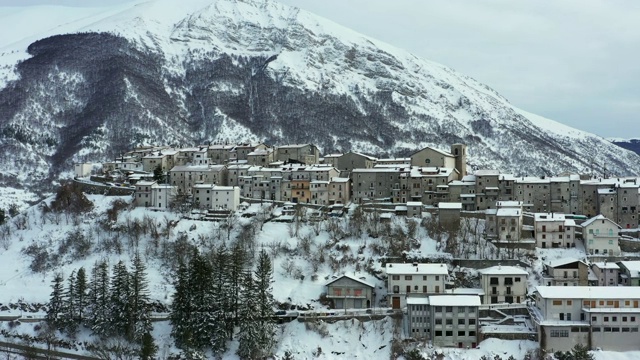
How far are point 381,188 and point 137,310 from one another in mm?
38909

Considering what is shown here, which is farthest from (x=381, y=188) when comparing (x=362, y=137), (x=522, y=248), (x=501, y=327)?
(x=362, y=137)

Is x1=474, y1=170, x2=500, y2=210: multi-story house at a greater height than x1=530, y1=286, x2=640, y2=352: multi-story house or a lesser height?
Answer: greater

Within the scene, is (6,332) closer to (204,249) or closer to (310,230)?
(204,249)

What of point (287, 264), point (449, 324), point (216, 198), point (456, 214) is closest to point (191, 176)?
point (216, 198)

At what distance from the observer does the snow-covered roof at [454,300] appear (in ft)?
210

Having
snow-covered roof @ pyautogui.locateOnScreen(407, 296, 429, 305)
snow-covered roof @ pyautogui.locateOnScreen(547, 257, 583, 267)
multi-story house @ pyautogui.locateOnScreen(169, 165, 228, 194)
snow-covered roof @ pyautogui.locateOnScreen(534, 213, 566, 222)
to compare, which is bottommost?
snow-covered roof @ pyautogui.locateOnScreen(407, 296, 429, 305)

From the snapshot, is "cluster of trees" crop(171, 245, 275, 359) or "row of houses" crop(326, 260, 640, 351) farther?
"cluster of trees" crop(171, 245, 275, 359)

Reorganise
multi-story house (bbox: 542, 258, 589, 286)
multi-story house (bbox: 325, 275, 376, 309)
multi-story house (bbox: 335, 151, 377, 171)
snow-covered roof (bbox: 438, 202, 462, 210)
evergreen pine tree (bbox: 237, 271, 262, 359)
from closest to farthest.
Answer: evergreen pine tree (bbox: 237, 271, 262, 359) → multi-story house (bbox: 325, 275, 376, 309) → multi-story house (bbox: 542, 258, 589, 286) → snow-covered roof (bbox: 438, 202, 462, 210) → multi-story house (bbox: 335, 151, 377, 171)

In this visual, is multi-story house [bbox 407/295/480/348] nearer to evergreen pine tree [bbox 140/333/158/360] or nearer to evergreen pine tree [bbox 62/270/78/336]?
evergreen pine tree [bbox 140/333/158/360]

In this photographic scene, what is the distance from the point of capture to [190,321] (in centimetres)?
6581

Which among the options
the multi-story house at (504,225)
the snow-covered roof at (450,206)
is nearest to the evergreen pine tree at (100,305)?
→ the snow-covered roof at (450,206)

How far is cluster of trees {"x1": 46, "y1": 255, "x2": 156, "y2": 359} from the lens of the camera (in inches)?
2650

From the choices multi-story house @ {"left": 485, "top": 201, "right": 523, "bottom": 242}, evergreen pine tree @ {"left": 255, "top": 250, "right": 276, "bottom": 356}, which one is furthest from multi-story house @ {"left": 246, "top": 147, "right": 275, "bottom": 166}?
multi-story house @ {"left": 485, "top": 201, "right": 523, "bottom": 242}

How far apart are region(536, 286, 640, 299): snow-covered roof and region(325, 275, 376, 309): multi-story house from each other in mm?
16679
